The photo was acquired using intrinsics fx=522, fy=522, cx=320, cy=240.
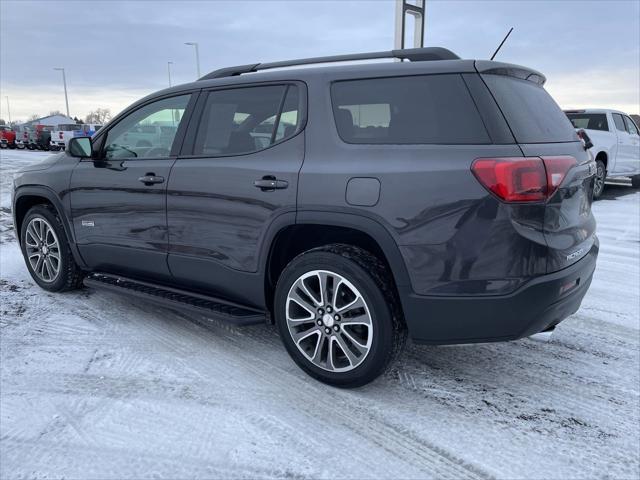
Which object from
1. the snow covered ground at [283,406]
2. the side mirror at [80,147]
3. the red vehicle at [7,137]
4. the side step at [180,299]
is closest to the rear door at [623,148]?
the snow covered ground at [283,406]

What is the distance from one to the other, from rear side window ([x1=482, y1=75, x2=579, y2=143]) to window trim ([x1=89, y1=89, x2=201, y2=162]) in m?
2.03

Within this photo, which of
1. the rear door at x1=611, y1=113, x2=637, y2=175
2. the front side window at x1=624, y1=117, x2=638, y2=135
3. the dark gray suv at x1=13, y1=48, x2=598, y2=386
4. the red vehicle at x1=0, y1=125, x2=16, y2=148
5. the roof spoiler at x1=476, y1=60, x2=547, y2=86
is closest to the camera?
the dark gray suv at x1=13, y1=48, x2=598, y2=386

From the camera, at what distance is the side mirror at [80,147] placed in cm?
416

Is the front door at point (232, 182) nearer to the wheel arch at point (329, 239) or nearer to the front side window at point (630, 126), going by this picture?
the wheel arch at point (329, 239)

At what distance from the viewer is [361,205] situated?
2.72m

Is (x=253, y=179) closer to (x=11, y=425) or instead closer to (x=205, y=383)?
(x=205, y=383)

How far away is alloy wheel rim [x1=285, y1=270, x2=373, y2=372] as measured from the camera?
285cm

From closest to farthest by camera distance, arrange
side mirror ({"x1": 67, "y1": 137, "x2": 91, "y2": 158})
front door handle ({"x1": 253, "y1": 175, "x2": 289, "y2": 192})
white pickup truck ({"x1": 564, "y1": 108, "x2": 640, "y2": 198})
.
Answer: front door handle ({"x1": 253, "y1": 175, "x2": 289, "y2": 192}) → side mirror ({"x1": 67, "y1": 137, "x2": 91, "y2": 158}) → white pickup truck ({"x1": 564, "y1": 108, "x2": 640, "y2": 198})

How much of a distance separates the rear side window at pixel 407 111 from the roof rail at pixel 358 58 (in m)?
0.26

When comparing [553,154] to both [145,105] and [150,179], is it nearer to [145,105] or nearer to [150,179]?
[150,179]

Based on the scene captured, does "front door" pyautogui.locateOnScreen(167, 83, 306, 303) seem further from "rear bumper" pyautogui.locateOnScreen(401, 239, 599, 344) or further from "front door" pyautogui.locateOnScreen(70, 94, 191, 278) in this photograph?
"rear bumper" pyautogui.locateOnScreen(401, 239, 599, 344)

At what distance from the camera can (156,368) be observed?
324 centimetres

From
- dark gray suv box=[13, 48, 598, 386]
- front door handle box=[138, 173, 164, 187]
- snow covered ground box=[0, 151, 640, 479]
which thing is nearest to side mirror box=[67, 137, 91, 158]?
dark gray suv box=[13, 48, 598, 386]

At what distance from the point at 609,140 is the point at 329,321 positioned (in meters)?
11.2
